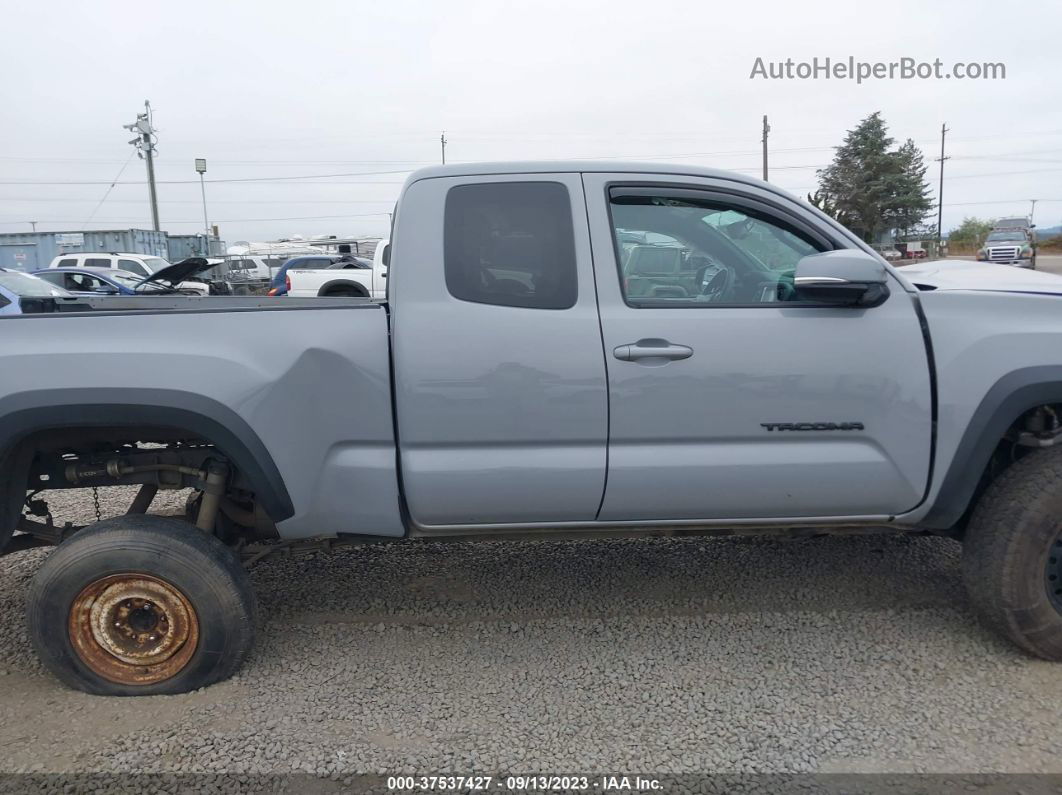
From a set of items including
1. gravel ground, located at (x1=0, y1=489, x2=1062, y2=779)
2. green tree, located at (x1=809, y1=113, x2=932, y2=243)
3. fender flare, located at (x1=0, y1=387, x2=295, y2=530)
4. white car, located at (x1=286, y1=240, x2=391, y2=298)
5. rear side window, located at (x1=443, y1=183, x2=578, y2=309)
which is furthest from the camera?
green tree, located at (x1=809, y1=113, x2=932, y2=243)

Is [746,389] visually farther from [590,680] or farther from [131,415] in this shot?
[131,415]

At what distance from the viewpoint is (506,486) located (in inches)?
122

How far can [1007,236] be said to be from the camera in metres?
29.5

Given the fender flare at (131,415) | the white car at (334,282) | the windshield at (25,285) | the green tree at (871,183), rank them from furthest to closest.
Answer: the green tree at (871,183) < the white car at (334,282) < the windshield at (25,285) < the fender flare at (131,415)

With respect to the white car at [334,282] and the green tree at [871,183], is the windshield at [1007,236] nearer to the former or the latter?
the green tree at [871,183]

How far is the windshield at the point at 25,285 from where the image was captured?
31.8 feet

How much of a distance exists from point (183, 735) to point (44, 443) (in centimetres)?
123

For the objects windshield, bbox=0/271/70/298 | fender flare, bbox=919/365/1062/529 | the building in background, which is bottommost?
fender flare, bbox=919/365/1062/529

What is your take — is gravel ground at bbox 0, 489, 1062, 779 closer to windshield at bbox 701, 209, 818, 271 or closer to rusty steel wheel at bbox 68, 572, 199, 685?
rusty steel wheel at bbox 68, 572, 199, 685

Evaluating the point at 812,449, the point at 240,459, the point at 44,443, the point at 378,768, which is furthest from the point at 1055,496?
the point at 44,443

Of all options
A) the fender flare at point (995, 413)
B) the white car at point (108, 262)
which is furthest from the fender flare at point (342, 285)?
the fender flare at point (995, 413)

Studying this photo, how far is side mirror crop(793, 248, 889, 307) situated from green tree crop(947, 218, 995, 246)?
2516 inches

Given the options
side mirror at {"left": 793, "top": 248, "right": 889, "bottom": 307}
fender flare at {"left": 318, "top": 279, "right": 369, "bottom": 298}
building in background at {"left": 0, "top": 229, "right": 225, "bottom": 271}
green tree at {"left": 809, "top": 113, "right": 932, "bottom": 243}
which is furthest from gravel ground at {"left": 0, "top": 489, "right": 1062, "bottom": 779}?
green tree at {"left": 809, "top": 113, "right": 932, "bottom": 243}

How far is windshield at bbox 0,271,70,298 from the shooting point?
9.68 metres
